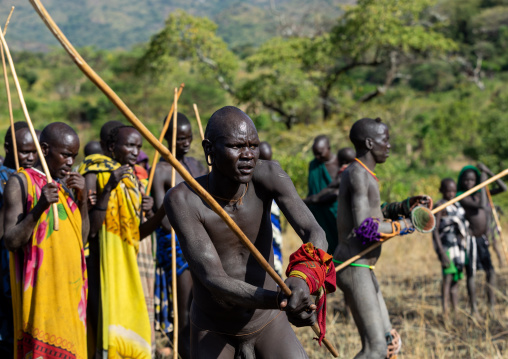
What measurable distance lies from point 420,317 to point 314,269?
432 cm

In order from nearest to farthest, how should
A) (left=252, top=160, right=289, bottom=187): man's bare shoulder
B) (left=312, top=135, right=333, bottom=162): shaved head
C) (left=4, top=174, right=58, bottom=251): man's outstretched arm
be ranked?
1. (left=252, top=160, right=289, bottom=187): man's bare shoulder
2. (left=4, top=174, right=58, bottom=251): man's outstretched arm
3. (left=312, top=135, right=333, bottom=162): shaved head

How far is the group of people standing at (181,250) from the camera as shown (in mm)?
2633

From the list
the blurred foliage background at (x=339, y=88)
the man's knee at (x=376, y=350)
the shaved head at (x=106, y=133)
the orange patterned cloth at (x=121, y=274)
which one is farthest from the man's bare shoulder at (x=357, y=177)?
the blurred foliage background at (x=339, y=88)

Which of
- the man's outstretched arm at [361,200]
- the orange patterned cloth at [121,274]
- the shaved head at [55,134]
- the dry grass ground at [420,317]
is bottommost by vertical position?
the dry grass ground at [420,317]

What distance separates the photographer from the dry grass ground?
5.27 m

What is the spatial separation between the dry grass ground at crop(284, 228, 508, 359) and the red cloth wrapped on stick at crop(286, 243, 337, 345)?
257cm

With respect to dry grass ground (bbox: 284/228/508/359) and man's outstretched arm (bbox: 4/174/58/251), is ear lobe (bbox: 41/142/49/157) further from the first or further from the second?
dry grass ground (bbox: 284/228/508/359)

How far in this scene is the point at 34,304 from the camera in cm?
379

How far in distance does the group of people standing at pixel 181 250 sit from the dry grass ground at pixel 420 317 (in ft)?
3.10

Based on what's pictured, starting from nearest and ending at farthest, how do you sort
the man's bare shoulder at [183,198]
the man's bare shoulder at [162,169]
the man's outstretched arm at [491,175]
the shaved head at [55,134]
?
the man's bare shoulder at [183,198] < the shaved head at [55,134] < the man's bare shoulder at [162,169] < the man's outstretched arm at [491,175]

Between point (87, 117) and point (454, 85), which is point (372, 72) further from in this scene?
point (87, 117)

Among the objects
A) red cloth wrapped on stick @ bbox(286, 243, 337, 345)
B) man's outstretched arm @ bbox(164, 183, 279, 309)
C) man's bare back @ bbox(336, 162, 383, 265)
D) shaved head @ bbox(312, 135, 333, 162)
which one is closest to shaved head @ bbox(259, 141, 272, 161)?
shaved head @ bbox(312, 135, 333, 162)

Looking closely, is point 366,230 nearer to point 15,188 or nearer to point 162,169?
point 162,169

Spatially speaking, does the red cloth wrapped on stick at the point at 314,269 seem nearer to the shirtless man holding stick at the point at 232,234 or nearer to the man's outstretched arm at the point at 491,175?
the shirtless man holding stick at the point at 232,234
